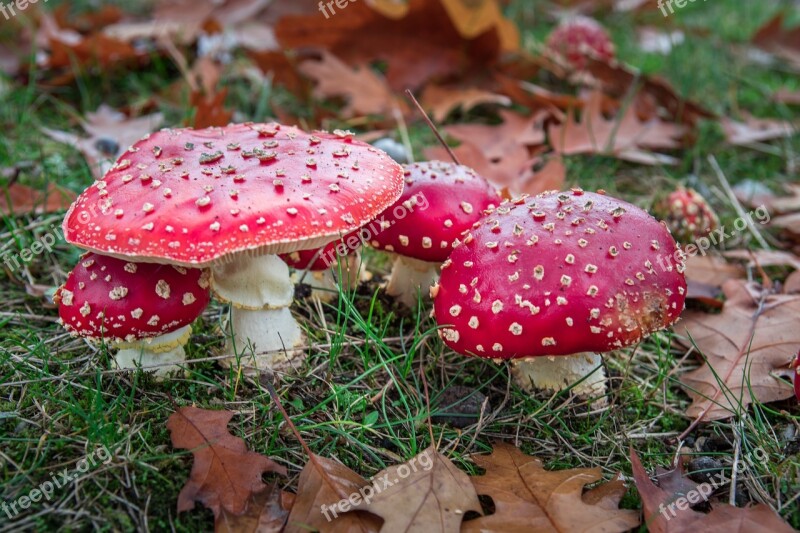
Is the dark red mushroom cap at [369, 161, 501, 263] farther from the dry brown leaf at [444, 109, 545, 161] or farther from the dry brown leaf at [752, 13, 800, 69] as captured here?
the dry brown leaf at [752, 13, 800, 69]

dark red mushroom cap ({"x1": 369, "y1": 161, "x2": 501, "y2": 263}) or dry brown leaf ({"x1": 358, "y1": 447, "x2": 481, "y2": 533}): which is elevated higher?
dark red mushroom cap ({"x1": 369, "y1": 161, "x2": 501, "y2": 263})

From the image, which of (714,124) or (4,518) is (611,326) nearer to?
(4,518)

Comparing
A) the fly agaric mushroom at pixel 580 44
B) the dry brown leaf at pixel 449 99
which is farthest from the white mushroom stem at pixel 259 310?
the fly agaric mushroom at pixel 580 44

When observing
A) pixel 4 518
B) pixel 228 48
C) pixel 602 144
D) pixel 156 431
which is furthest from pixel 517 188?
pixel 228 48

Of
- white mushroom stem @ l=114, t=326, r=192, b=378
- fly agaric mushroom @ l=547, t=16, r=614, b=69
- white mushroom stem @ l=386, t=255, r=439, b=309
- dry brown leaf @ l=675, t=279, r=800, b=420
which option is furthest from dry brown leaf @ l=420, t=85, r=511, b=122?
white mushroom stem @ l=114, t=326, r=192, b=378

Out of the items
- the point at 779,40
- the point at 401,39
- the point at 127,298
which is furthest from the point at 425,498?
the point at 779,40

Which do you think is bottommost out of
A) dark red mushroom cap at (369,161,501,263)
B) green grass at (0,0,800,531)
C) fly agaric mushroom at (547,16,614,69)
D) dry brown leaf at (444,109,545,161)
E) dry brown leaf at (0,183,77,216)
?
green grass at (0,0,800,531)
